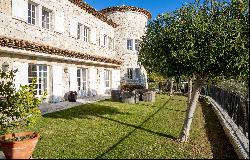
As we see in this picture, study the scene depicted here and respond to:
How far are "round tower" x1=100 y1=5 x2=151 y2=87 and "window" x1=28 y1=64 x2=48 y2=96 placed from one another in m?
13.2

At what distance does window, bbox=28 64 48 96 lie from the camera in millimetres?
15093

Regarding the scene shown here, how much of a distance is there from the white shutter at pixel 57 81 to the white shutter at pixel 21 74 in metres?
2.49

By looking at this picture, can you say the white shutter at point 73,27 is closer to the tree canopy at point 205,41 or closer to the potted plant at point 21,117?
the tree canopy at point 205,41

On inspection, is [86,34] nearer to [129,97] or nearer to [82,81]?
[82,81]

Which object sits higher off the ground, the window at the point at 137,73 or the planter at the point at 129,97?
the window at the point at 137,73

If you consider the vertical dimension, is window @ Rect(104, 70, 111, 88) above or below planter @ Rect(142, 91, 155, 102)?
above

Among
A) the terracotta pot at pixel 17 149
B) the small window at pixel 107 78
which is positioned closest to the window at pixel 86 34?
the small window at pixel 107 78

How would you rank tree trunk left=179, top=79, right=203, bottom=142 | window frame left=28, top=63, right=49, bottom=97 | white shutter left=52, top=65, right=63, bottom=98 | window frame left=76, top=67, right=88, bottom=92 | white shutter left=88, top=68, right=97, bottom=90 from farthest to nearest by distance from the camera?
white shutter left=88, top=68, right=97, bottom=90 < window frame left=76, top=67, right=88, bottom=92 < white shutter left=52, top=65, right=63, bottom=98 < window frame left=28, top=63, right=49, bottom=97 < tree trunk left=179, top=79, right=203, bottom=142

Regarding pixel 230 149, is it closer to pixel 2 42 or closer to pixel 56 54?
pixel 2 42

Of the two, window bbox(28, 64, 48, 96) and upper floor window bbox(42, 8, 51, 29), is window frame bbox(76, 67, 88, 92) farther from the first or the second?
upper floor window bbox(42, 8, 51, 29)

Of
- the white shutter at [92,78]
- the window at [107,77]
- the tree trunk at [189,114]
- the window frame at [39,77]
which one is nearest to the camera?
the tree trunk at [189,114]

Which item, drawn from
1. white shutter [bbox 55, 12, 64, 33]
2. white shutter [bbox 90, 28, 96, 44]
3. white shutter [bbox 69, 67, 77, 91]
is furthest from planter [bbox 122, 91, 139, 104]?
white shutter [bbox 90, 28, 96, 44]

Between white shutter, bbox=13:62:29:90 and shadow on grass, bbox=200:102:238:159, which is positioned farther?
white shutter, bbox=13:62:29:90

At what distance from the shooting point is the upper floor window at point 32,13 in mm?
15445
